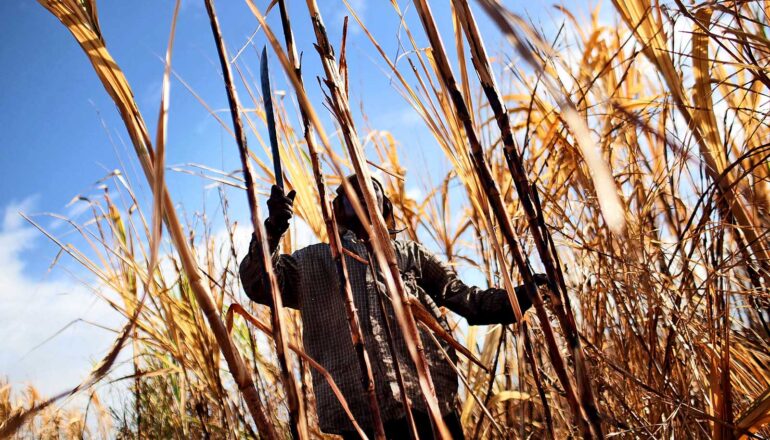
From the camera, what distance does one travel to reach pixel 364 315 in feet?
4.65

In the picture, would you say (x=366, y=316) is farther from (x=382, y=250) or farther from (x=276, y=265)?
(x=382, y=250)

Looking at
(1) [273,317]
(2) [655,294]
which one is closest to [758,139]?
(2) [655,294]

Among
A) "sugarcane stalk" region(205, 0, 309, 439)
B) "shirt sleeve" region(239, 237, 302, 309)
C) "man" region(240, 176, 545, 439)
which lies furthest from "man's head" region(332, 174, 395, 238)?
"sugarcane stalk" region(205, 0, 309, 439)

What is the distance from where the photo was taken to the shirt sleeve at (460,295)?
49.1 inches

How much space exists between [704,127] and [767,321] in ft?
1.76

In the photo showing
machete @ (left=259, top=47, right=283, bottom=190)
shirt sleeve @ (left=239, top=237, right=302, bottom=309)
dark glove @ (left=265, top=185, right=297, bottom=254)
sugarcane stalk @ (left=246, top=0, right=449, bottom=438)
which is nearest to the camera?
sugarcane stalk @ (left=246, top=0, right=449, bottom=438)

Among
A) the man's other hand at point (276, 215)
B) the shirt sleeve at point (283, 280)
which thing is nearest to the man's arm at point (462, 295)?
the shirt sleeve at point (283, 280)

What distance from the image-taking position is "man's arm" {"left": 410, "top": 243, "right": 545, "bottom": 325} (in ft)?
4.04

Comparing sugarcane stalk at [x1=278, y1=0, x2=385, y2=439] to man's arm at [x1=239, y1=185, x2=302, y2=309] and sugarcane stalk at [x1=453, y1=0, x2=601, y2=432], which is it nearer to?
sugarcane stalk at [x1=453, y1=0, x2=601, y2=432]

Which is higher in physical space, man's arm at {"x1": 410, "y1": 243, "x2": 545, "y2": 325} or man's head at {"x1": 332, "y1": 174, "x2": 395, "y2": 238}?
man's head at {"x1": 332, "y1": 174, "x2": 395, "y2": 238}

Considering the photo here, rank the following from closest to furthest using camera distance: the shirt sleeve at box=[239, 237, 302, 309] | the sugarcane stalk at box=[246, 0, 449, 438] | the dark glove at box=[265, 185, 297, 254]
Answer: the sugarcane stalk at box=[246, 0, 449, 438] → the dark glove at box=[265, 185, 297, 254] → the shirt sleeve at box=[239, 237, 302, 309]

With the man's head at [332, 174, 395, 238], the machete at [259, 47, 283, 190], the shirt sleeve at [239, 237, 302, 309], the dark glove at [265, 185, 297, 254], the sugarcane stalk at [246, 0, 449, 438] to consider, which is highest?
the man's head at [332, 174, 395, 238]

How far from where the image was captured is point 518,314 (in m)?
0.42

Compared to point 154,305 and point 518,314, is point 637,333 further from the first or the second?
point 154,305
